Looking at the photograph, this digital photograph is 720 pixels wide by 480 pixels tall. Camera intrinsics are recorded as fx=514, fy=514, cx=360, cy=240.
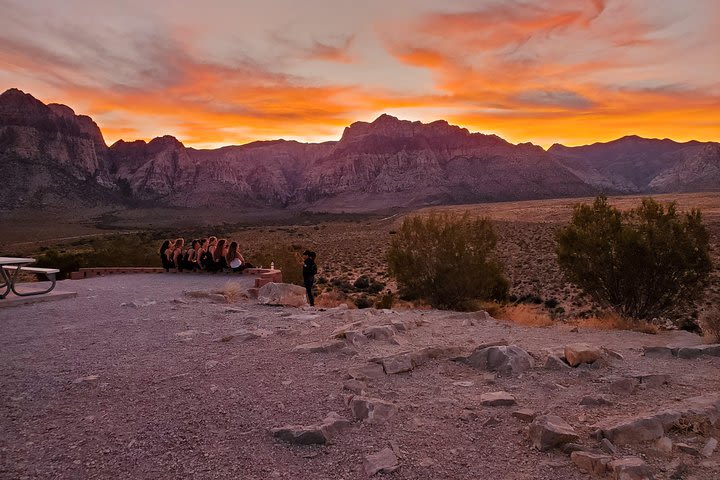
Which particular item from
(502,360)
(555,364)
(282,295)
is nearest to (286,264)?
(282,295)

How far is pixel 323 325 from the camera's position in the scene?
10.6 metres

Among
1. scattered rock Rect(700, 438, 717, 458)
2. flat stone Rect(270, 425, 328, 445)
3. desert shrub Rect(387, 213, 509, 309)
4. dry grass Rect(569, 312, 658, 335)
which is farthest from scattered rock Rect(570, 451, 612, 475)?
desert shrub Rect(387, 213, 509, 309)

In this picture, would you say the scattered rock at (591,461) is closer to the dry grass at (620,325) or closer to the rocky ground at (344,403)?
the rocky ground at (344,403)

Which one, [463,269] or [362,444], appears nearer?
[362,444]

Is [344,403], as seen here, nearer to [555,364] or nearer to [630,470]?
[630,470]

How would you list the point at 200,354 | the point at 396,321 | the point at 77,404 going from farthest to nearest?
1. the point at 396,321
2. the point at 200,354
3. the point at 77,404

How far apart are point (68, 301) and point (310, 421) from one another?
1094 cm

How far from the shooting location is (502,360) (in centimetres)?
777

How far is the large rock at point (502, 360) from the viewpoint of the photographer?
7639mm

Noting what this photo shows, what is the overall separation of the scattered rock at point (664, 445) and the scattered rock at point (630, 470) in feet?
1.82

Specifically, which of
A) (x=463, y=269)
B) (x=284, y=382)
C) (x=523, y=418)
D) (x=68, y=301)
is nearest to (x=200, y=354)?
(x=284, y=382)

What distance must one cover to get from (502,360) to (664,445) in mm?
2736

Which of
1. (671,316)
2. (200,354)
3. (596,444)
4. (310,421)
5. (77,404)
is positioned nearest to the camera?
(596,444)

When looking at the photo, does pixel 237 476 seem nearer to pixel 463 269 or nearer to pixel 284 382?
pixel 284 382
